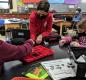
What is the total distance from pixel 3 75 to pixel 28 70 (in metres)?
0.17

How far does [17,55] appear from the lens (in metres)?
1.23

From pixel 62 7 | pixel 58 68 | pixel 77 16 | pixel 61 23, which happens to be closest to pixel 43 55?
pixel 58 68

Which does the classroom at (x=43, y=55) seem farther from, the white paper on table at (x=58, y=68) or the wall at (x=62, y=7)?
the wall at (x=62, y=7)

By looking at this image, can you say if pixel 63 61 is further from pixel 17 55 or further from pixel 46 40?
pixel 46 40

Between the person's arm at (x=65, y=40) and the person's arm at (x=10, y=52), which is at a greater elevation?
the person's arm at (x=10, y=52)

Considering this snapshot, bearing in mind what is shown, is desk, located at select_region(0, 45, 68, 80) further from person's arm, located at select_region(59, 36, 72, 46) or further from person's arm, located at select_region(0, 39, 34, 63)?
person's arm, located at select_region(59, 36, 72, 46)

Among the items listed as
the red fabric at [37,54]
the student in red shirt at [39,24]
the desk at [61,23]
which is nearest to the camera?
the red fabric at [37,54]

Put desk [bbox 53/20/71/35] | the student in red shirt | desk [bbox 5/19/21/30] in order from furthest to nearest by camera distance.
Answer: desk [bbox 53/20/71/35] → desk [bbox 5/19/21/30] → the student in red shirt

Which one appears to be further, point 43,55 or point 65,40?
point 65,40

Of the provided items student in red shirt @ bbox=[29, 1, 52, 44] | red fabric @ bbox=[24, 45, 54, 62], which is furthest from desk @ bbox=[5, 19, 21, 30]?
red fabric @ bbox=[24, 45, 54, 62]

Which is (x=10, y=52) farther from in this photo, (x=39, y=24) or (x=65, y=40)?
(x=39, y=24)

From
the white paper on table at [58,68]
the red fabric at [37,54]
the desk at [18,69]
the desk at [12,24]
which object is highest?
the red fabric at [37,54]

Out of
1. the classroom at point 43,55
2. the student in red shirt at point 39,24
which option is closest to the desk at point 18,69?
the classroom at point 43,55

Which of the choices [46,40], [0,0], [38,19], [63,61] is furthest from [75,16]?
[63,61]
